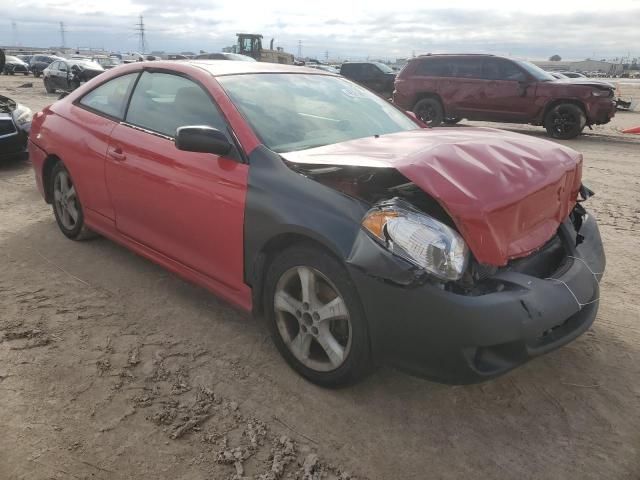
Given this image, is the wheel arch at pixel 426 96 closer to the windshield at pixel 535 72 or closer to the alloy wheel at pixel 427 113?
the alloy wheel at pixel 427 113

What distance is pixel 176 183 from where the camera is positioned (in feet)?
10.2

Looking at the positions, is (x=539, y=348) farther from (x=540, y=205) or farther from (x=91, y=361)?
(x=91, y=361)

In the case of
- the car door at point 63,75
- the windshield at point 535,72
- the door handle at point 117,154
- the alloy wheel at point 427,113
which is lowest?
the car door at point 63,75

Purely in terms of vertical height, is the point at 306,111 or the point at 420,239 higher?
the point at 306,111

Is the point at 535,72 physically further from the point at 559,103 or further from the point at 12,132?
the point at 12,132

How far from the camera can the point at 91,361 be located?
285cm

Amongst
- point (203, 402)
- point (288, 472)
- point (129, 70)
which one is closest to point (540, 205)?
point (288, 472)

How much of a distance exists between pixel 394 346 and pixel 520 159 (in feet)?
3.62

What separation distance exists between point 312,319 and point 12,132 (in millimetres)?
6724

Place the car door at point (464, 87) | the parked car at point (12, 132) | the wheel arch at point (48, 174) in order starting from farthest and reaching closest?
the car door at point (464, 87)
the parked car at point (12, 132)
the wheel arch at point (48, 174)

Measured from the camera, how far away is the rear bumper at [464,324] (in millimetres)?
2100

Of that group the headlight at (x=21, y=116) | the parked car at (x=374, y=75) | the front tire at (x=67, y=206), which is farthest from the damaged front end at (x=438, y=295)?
the parked car at (x=374, y=75)

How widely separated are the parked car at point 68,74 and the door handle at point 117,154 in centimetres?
1834

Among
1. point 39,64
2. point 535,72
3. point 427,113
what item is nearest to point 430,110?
point 427,113
